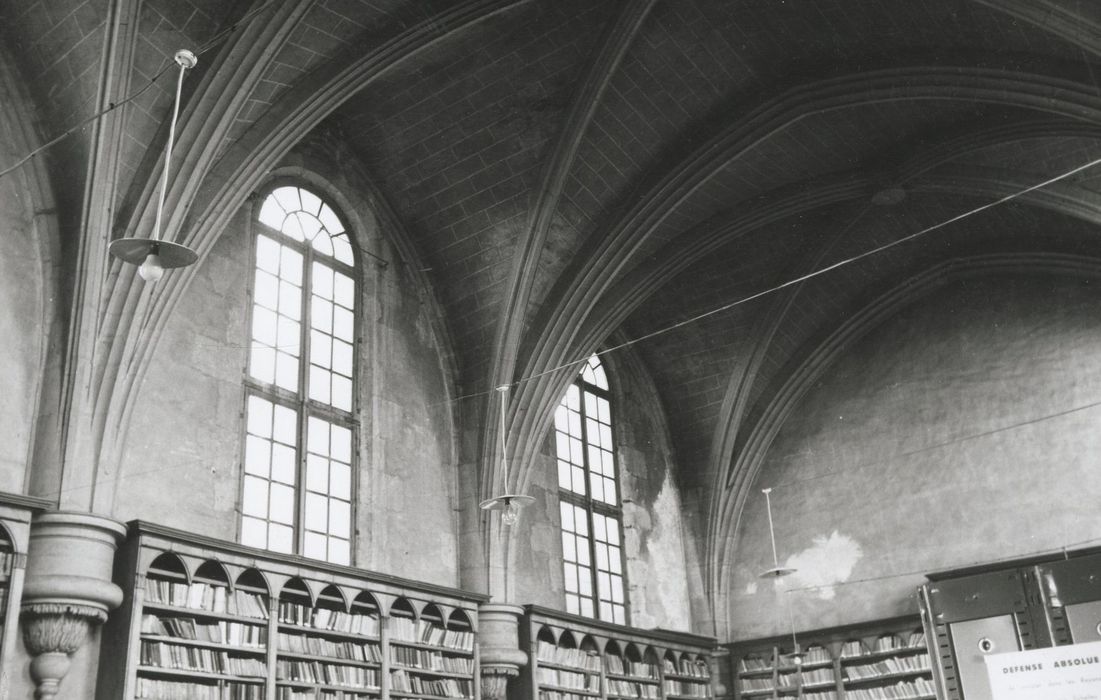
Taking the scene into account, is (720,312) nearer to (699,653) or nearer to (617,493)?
(617,493)

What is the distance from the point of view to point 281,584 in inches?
440

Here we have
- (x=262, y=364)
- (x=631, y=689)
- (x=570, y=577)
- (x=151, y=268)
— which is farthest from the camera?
(x=570, y=577)

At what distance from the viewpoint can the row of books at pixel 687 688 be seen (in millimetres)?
16447

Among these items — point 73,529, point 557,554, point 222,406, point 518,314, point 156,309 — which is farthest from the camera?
point 557,554

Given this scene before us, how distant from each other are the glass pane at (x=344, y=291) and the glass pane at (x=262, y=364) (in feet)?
4.76

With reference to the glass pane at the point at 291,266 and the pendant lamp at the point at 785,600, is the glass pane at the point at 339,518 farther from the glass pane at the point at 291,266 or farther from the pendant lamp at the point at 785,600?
the pendant lamp at the point at 785,600

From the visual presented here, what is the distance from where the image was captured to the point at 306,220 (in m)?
13.6

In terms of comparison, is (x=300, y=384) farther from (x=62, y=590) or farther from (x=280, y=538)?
(x=62, y=590)

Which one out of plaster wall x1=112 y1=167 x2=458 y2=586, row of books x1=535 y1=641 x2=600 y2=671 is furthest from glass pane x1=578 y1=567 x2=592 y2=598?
plaster wall x1=112 y1=167 x2=458 y2=586

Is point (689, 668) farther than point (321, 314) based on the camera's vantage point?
Yes

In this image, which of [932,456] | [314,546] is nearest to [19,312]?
[314,546]

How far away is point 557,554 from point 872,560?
5.03m

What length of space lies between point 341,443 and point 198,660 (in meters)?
3.57

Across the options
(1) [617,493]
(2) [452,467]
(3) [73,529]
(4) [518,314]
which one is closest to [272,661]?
(3) [73,529]
